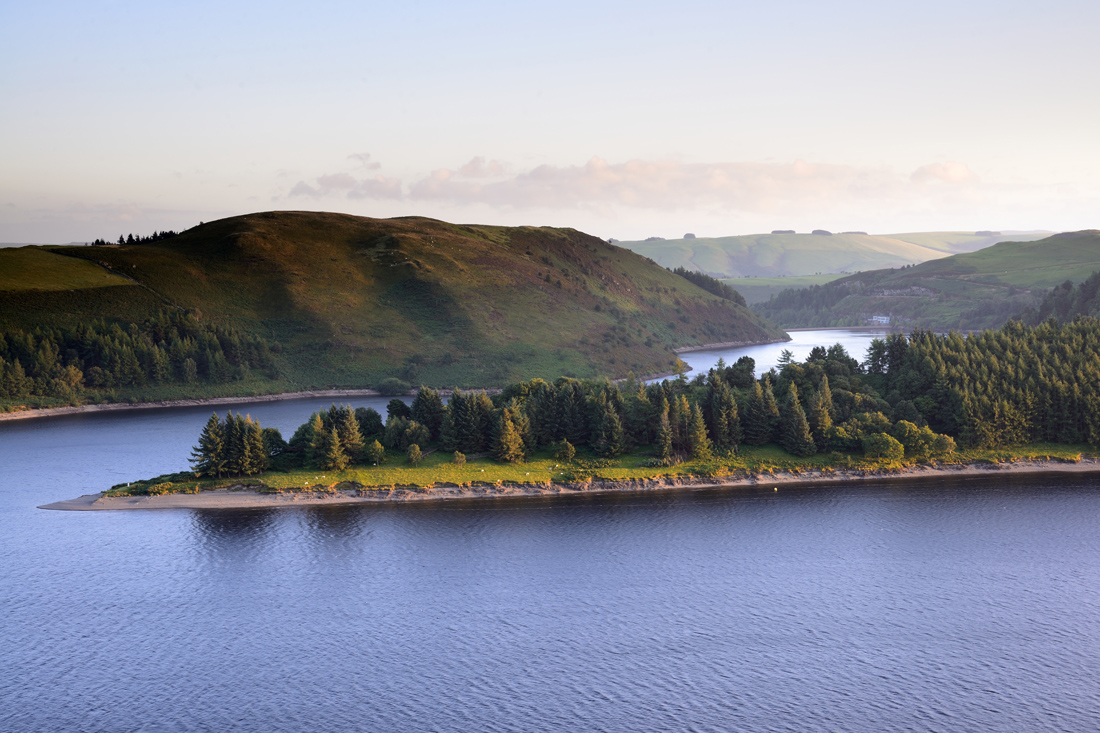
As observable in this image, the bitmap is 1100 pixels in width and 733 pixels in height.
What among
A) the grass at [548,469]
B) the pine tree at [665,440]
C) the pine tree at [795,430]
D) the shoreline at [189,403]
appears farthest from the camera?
the shoreline at [189,403]

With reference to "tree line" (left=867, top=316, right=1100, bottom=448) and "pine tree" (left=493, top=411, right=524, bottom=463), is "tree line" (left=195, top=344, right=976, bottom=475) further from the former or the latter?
"tree line" (left=867, top=316, right=1100, bottom=448)

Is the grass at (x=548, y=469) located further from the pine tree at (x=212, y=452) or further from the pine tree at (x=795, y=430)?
the pine tree at (x=212, y=452)

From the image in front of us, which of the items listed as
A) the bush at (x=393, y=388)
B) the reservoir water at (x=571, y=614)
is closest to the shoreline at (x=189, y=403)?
the bush at (x=393, y=388)

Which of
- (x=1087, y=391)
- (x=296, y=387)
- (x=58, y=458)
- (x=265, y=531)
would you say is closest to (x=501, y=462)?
(x=265, y=531)

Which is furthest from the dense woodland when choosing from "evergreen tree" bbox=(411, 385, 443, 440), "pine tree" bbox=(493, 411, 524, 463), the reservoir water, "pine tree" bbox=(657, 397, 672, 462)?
"pine tree" bbox=(657, 397, 672, 462)

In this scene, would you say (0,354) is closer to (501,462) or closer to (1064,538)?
(501,462)

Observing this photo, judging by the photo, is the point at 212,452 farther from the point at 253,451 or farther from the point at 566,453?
the point at 566,453

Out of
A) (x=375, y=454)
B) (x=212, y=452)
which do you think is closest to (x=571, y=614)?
(x=375, y=454)
